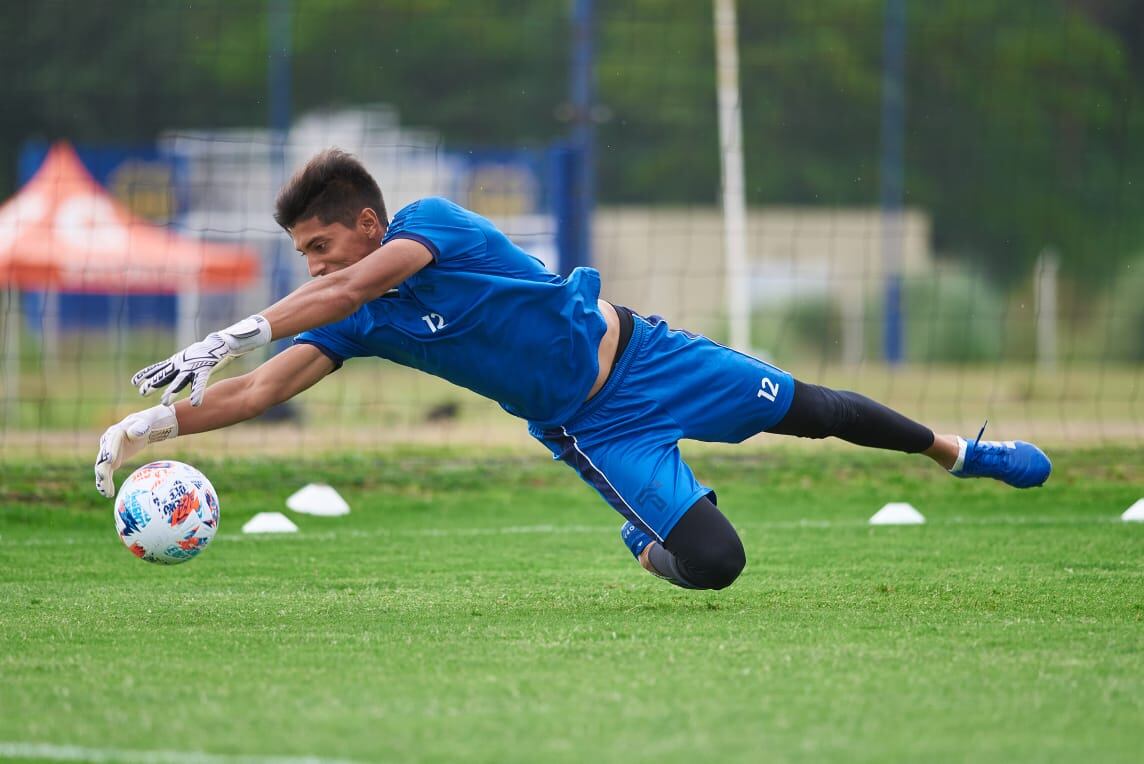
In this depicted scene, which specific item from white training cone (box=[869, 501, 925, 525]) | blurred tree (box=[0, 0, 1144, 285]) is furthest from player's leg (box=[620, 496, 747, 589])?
blurred tree (box=[0, 0, 1144, 285])

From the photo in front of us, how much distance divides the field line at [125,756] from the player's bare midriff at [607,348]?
2.42m

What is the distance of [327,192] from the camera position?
5.55m

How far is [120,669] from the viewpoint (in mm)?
4727

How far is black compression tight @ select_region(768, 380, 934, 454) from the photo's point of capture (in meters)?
6.02

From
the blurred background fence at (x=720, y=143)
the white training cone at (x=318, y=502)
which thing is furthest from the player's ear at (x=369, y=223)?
the blurred background fence at (x=720, y=143)

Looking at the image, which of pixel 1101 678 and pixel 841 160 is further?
pixel 841 160

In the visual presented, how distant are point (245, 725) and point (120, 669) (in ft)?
2.99

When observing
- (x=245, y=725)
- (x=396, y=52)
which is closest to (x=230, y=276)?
(x=396, y=52)

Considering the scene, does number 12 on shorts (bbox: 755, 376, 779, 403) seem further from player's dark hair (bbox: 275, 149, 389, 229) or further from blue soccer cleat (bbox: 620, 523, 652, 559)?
player's dark hair (bbox: 275, 149, 389, 229)

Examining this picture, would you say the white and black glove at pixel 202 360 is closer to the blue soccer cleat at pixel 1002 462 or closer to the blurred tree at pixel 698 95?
the blue soccer cleat at pixel 1002 462

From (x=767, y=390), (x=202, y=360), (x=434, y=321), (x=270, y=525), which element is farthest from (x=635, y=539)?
(x=270, y=525)

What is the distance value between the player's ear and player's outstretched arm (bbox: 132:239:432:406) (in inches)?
9.3

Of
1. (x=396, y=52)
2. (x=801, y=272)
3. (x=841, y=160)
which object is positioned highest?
(x=396, y=52)

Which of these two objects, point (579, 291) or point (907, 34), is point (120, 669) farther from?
point (907, 34)
